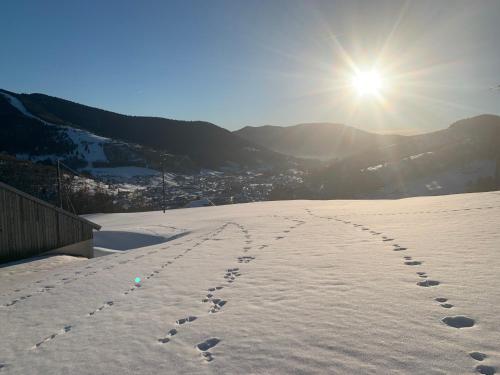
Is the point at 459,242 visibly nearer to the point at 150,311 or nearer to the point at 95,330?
the point at 150,311

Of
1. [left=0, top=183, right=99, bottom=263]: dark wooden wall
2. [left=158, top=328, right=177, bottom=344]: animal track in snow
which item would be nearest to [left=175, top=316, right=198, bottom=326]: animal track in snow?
[left=158, top=328, right=177, bottom=344]: animal track in snow

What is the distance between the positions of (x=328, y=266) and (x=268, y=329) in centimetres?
293

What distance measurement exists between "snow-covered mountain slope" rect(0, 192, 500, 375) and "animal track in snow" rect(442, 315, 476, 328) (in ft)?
0.07

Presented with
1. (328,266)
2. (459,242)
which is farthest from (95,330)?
(459,242)

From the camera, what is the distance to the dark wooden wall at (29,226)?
13.4 meters

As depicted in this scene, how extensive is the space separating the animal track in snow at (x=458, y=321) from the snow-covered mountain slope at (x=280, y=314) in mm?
20

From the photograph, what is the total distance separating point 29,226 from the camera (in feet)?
47.0

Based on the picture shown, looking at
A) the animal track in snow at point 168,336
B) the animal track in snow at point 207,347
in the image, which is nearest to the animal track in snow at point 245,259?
the animal track in snow at point 168,336

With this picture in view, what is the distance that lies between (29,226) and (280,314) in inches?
548

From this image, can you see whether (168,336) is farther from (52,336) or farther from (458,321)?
(458,321)

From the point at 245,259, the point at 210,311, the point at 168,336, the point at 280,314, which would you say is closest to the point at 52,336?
the point at 168,336

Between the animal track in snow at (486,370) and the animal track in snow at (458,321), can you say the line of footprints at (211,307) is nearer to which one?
the animal track in snow at (486,370)

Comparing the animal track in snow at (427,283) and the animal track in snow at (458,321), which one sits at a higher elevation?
the animal track in snow at (427,283)

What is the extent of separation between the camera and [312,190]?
58062 millimetres
